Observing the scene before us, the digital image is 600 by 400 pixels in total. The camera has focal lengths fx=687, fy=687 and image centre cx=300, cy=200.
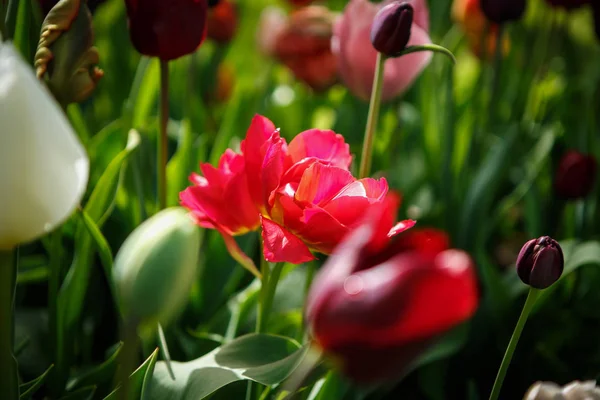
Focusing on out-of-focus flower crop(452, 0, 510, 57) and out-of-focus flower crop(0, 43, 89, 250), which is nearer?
out-of-focus flower crop(0, 43, 89, 250)

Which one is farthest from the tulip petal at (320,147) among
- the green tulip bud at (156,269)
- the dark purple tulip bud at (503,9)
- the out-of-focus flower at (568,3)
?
the out-of-focus flower at (568,3)

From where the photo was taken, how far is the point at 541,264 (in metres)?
0.43

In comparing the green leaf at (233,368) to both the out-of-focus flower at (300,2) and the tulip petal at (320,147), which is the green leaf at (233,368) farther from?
the out-of-focus flower at (300,2)

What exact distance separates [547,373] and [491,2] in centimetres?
40

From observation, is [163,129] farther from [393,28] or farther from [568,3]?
[568,3]

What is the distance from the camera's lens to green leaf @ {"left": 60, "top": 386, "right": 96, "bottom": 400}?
0.53m

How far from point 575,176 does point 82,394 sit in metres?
0.57

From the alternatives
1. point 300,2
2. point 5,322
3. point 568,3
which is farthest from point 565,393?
point 300,2

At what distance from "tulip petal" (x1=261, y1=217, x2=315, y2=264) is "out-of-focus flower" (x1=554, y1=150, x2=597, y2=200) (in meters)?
0.48

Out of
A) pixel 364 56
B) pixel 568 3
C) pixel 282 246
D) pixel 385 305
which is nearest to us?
pixel 385 305

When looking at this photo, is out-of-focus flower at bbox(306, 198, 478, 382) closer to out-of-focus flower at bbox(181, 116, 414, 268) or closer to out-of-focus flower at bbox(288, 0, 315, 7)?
out-of-focus flower at bbox(181, 116, 414, 268)

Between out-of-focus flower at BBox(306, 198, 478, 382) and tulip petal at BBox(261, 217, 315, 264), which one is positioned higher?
out-of-focus flower at BBox(306, 198, 478, 382)

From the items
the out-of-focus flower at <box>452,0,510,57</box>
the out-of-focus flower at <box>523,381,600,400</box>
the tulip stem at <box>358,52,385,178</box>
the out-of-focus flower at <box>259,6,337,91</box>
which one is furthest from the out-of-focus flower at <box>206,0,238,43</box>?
the out-of-focus flower at <box>523,381,600,400</box>

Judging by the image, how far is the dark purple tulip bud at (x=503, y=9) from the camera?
743mm
